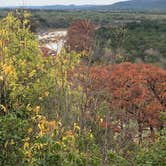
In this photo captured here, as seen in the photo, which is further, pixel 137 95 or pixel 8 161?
pixel 137 95

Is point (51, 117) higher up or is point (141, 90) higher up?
point (51, 117)

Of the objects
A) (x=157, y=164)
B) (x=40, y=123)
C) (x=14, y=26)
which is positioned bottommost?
(x=157, y=164)

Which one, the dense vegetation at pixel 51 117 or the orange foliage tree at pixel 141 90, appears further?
the orange foliage tree at pixel 141 90

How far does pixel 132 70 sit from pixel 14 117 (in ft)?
87.5

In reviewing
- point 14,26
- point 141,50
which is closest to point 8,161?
point 14,26

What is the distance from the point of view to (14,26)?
1527 cm

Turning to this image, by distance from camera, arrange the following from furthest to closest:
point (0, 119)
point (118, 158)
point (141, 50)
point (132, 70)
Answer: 1. point (141, 50)
2. point (132, 70)
3. point (118, 158)
4. point (0, 119)

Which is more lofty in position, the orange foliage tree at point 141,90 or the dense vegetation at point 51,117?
the dense vegetation at point 51,117

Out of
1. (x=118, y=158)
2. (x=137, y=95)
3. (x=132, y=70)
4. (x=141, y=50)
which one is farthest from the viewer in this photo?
(x=141, y=50)

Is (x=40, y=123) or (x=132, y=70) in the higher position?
(x=40, y=123)

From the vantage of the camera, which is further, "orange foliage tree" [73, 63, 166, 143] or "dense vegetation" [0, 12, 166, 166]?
"orange foliage tree" [73, 63, 166, 143]

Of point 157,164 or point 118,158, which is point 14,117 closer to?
point 118,158

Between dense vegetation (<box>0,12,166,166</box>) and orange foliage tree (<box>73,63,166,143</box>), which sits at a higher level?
dense vegetation (<box>0,12,166,166</box>)

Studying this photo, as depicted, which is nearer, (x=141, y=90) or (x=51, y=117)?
(x=51, y=117)
